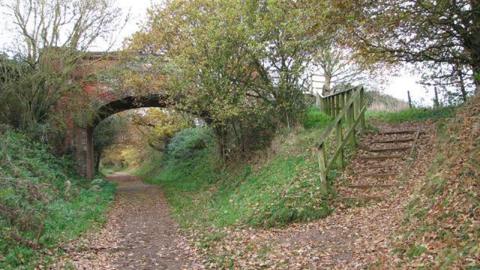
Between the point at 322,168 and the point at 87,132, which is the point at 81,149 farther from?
the point at 322,168

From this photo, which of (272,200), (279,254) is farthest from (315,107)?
(279,254)

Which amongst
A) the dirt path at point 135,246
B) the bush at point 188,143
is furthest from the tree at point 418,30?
the bush at point 188,143

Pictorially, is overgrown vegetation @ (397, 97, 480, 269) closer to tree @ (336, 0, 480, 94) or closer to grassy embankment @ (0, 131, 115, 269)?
tree @ (336, 0, 480, 94)

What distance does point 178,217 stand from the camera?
14.0 meters

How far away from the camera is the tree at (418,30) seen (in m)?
11.5

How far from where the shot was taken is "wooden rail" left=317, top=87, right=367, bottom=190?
10508 mm

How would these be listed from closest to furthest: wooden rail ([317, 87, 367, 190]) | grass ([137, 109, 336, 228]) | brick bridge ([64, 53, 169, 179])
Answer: grass ([137, 109, 336, 228]) → wooden rail ([317, 87, 367, 190]) → brick bridge ([64, 53, 169, 179])

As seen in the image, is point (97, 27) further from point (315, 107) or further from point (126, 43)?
point (315, 107)

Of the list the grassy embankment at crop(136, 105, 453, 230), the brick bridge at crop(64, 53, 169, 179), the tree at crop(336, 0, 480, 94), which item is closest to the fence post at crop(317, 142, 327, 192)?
the grassy embankment at crop(136, 105, 453, 230)

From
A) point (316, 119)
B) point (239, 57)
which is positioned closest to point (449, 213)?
point (239, 57)

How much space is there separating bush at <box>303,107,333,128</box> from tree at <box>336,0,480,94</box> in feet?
11.7

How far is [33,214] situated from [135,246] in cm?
221

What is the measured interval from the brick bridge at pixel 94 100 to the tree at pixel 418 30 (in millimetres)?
9882

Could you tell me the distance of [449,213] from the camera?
6.45m
